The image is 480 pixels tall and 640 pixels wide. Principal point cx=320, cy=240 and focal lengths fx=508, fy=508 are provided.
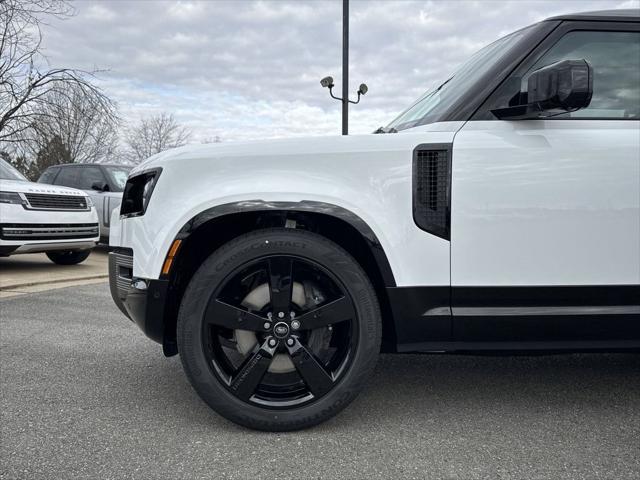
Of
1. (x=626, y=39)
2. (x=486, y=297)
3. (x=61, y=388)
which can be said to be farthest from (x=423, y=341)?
(x=61, y=388)

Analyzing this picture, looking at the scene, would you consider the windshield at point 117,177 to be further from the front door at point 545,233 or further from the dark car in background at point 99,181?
the front door at point 545,233

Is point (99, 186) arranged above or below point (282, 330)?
above

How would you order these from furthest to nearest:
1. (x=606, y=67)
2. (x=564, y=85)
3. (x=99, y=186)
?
(x=99, y=186) → (x=606, y=67) → (x=564, y=85)

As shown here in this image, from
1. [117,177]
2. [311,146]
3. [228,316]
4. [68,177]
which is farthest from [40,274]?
[311,146]

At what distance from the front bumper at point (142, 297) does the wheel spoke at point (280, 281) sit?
474 millimetres

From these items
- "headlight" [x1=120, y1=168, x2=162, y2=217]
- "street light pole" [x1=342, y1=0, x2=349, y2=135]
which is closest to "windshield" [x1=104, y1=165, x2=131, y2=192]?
"street light pole" [x1=342, y1=0, x2=349, y2=135]

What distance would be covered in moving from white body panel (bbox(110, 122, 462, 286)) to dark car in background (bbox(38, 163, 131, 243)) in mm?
7796

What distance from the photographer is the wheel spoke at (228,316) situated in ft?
7.20

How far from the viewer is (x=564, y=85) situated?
2.00m

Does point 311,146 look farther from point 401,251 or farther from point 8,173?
point 8,173

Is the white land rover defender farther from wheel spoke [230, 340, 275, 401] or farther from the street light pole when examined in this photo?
the street light pole

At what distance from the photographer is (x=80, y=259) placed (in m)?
8.16

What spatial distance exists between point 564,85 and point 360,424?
5.53 ft

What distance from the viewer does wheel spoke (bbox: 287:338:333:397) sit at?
86.8 inches
